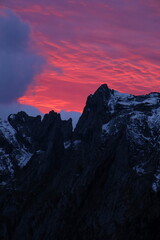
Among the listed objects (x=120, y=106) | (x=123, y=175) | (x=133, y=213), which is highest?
(x=120, y=106)

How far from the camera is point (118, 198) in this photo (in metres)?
146

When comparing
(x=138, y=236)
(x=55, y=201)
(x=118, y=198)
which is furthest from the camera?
(x=55, y=201)

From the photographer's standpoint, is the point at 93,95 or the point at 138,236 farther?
the point at 93,95

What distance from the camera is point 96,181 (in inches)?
6314

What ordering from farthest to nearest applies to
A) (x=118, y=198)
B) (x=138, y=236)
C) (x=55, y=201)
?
(x=55, y=201) → (x=118, y=198) → (x=138, y=236)

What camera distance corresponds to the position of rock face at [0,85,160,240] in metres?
142

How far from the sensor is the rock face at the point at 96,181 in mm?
141750

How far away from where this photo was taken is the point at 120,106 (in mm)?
178000

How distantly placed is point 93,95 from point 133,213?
69.9 m

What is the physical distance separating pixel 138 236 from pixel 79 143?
192 ft

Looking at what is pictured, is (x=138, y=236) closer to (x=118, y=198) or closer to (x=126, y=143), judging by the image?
(x=118, y=198)

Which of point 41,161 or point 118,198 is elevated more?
point 41,161

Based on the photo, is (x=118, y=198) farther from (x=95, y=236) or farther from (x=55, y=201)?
(x=55, y=201)

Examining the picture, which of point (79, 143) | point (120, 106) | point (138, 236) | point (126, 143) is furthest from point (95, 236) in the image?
point (120, 106)
